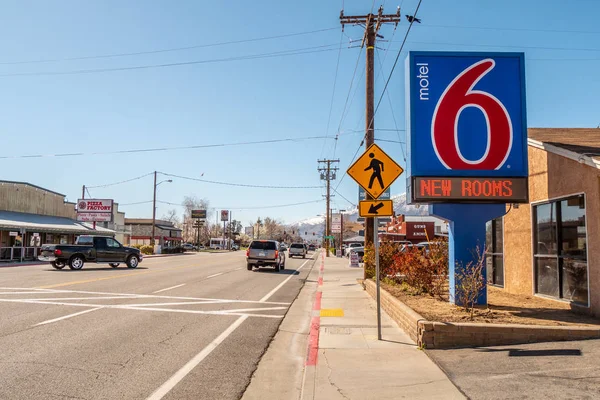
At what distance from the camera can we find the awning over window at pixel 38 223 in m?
34.2

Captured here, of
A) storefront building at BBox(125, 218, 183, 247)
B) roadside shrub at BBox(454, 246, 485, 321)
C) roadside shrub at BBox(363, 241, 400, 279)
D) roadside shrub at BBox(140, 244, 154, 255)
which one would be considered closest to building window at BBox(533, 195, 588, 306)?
roadside shrub at BBox(454, 246, 485, 321)

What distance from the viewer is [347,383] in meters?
6.01

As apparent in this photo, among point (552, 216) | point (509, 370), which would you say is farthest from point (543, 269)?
point (509, 370)

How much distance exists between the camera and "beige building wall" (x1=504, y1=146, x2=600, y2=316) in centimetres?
909

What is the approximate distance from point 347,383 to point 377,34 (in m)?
17.6

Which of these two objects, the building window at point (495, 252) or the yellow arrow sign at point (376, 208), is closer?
the yellow arrow sign at point (376, 208)

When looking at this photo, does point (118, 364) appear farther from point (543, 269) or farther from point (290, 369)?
point (543, 269)

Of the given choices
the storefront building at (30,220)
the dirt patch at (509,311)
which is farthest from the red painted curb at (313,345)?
→ the storefront building at (30,220)

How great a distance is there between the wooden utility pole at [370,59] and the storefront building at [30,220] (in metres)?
25.7

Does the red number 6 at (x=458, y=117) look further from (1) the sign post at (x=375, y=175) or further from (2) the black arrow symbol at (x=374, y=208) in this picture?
(2) the black arrow symbol at (x=374, y=208)

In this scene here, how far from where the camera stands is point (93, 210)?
2042 inches

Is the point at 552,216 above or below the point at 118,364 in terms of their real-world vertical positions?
above

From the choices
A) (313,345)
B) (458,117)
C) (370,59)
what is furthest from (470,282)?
(370,59)

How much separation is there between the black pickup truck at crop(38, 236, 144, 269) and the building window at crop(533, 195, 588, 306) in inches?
925
